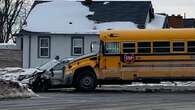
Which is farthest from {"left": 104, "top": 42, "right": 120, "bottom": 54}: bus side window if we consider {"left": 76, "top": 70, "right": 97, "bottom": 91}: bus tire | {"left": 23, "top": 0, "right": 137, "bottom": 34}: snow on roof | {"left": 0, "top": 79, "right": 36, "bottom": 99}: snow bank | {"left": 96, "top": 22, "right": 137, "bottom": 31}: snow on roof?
{"left": 96, "top": 22, "right": 137, "bottom": 31}: snow on roof

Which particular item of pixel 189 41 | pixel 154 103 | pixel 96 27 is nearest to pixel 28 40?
pixel 96 27

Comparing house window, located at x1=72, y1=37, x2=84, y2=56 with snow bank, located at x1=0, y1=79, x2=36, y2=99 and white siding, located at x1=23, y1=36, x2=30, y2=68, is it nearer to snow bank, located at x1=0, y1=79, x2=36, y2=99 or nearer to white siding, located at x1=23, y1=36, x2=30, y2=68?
white siding, located at x1=23, y1=36, x2=30, y2=68

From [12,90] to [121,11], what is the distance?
26826 millimetres

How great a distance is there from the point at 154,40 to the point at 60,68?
170 inches

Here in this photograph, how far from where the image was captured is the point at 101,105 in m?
19.3

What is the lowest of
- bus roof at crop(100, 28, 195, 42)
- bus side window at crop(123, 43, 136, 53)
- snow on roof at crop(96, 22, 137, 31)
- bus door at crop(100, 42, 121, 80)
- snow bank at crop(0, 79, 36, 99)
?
snow bank at crop(0, 79, 36, 99)

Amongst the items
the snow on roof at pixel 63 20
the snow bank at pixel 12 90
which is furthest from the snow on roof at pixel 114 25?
the snow bank at pixel 12 90

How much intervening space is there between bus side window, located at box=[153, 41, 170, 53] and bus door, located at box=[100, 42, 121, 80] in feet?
5.00

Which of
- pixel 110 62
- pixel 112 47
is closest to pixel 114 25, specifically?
pixel 110 62

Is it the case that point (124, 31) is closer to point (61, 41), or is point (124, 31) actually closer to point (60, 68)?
point (60, 68)

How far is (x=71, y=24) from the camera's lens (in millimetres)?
48094

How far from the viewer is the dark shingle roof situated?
159 ft

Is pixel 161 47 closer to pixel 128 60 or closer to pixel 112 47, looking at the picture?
pixel 128 60

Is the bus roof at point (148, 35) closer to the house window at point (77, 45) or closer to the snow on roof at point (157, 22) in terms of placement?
the house window at point (77, 45)
